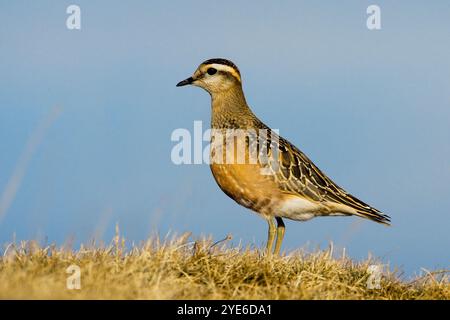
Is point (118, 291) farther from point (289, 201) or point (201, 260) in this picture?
point (289, 201)

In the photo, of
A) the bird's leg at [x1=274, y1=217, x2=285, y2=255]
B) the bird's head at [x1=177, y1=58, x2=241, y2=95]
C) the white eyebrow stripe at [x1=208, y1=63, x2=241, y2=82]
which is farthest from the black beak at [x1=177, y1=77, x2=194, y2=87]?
the bird's leg at [x1=274, y1=217, x2=285, y2=255]

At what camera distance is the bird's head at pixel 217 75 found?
11.2 metres

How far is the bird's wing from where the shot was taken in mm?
10320

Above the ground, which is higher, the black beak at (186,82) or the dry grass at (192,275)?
the black beak at (186,82)

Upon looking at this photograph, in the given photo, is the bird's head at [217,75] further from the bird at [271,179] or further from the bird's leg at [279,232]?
the bird's leg at [279,232]

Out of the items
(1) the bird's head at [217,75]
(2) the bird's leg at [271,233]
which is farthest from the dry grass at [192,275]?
(1) the bird's head at [217,75]

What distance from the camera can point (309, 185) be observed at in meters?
10.4

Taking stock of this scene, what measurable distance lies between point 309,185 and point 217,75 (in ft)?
7.62

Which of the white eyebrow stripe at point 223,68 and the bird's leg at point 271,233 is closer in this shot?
the bird's leg at point 271,233

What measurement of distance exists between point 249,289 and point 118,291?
1576 millimetres

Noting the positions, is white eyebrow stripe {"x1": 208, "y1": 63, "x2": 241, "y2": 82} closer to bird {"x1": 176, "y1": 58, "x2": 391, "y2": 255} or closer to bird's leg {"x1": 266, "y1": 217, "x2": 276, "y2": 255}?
bird {"x1": 176, "y1": 58, "x2": 391, "y2": 255}

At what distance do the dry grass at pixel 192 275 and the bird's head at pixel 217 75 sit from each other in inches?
125
